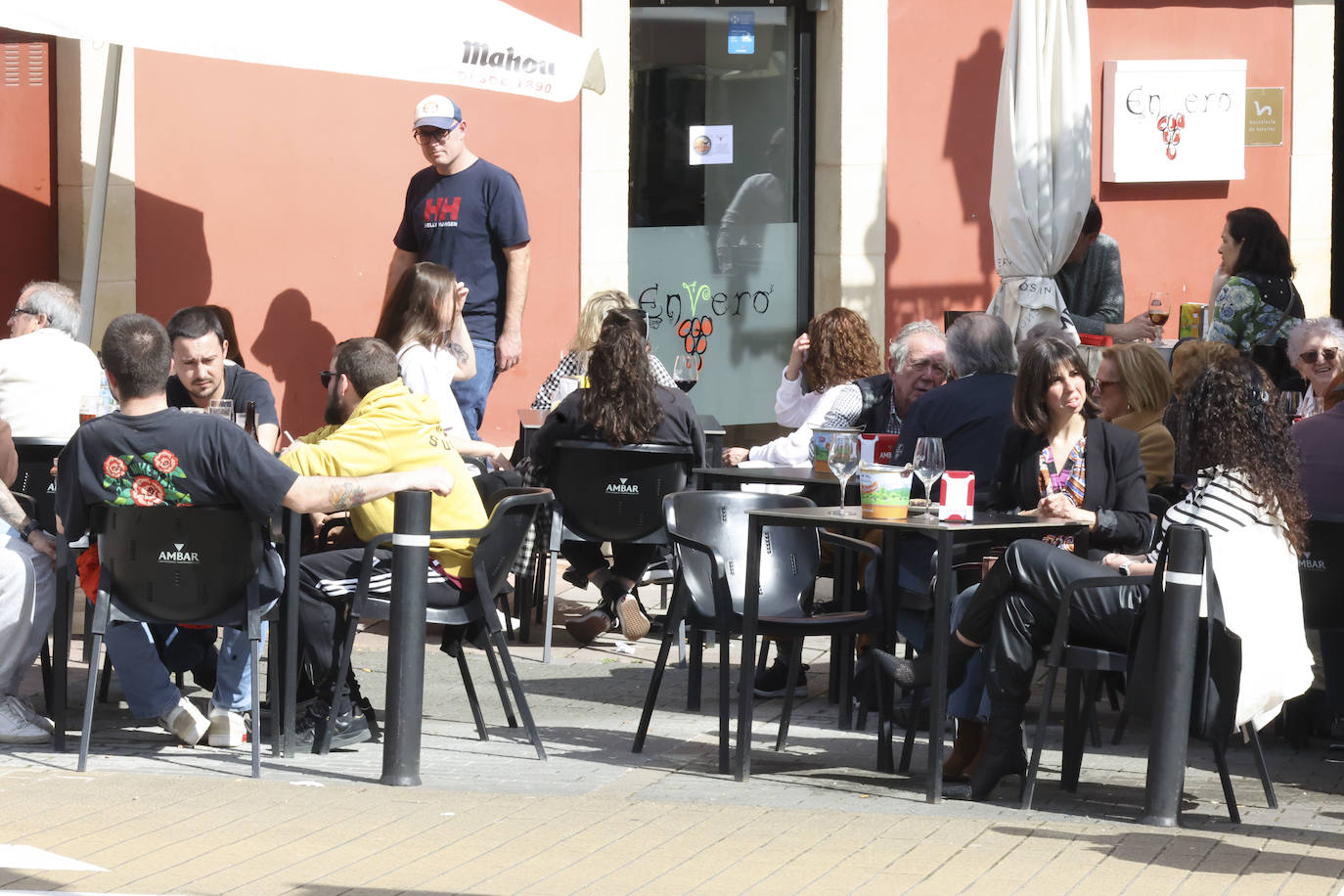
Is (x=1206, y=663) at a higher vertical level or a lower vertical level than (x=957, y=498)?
lower

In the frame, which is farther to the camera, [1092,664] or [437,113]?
[437,113]

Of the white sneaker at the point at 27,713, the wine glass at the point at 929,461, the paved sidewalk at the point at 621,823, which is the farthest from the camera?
the white sneaker at the point at 27,713

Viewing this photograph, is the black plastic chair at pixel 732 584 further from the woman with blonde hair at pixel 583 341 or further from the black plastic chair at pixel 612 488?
the woman with blonde hair at pixel 583 341

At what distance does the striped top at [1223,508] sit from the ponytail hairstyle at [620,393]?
270 cm

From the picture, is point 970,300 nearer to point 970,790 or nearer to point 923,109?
point 923,109

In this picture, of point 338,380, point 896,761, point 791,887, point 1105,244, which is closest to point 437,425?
point 338,380

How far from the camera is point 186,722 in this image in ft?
21.0

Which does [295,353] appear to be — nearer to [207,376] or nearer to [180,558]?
Answer: [207,376]

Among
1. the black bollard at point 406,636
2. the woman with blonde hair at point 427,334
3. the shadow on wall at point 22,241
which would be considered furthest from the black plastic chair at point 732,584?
the shadow on wall at point 22,241

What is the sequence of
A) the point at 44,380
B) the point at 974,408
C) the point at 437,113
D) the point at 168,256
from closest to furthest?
1. the point at 974,408
2. the point at 44,380
3. the point at 437,113
4. the point at 168,256

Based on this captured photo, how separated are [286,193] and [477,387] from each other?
1603 millimetres

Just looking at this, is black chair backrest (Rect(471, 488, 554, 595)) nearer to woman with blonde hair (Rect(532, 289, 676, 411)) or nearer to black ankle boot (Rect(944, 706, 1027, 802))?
black ankle boot (Rect(944, 706, 1027, 802))

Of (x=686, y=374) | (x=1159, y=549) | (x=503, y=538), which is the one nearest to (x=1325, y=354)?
(x=1159, y=549)

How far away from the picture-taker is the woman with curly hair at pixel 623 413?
7941 mm
